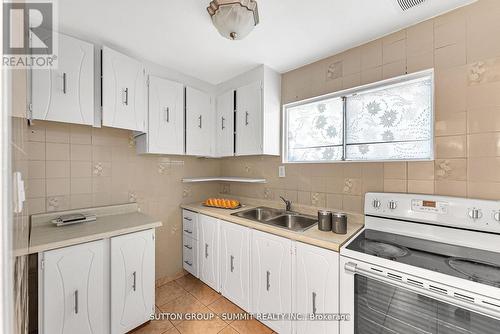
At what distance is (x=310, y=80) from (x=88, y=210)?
7.80 feet

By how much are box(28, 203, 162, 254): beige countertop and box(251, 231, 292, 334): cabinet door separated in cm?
90

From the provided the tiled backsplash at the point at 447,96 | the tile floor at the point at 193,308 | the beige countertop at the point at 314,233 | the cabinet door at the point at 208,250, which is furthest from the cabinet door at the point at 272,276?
the tiled backsplash at the point at 447,96

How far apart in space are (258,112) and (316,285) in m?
1.56

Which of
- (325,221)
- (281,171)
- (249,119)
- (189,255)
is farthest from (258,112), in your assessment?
(189,255)

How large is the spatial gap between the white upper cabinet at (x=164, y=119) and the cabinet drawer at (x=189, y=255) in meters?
1.05

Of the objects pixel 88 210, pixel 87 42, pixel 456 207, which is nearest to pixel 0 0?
pixel 87 42

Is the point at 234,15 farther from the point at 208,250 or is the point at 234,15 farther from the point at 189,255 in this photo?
the point at 189,255

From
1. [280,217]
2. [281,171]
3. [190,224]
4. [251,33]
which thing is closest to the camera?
[251,33]

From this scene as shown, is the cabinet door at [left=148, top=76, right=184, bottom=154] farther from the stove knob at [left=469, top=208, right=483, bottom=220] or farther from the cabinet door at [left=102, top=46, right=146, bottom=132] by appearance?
the stove knob at [left=469, top=208, right=483, bottom=220]

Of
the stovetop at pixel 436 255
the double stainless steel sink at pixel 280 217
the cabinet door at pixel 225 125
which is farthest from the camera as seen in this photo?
the cabinet door at pixel 225 125

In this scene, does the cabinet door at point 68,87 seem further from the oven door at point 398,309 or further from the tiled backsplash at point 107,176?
the oven door at point 398,309

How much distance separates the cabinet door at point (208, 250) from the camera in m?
2.00

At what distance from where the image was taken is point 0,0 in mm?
361

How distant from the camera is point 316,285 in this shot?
1.31m
